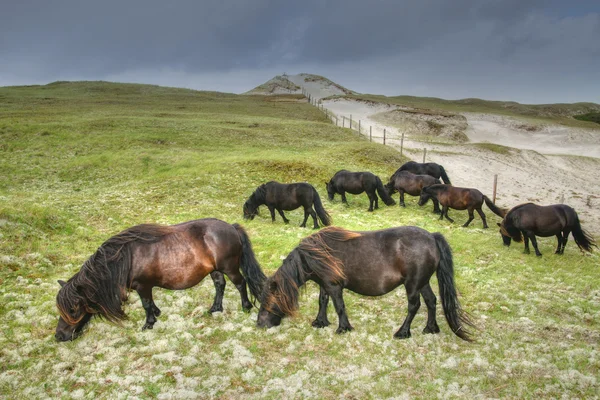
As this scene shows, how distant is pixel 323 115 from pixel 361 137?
21066 millimetres

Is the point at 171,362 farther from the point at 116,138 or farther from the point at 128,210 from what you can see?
the point at 116,138

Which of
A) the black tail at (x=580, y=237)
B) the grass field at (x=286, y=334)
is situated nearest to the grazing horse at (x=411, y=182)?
the grass field at (x=286, y=334)

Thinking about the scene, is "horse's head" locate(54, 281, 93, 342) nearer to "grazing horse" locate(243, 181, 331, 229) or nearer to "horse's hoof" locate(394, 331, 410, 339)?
"horse's hoof" locate(394, 331, 410, 339)

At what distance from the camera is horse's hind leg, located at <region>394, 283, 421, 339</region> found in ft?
23.5

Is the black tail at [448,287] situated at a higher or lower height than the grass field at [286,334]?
higher

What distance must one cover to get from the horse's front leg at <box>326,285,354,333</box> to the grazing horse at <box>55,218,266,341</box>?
1946 millimetres

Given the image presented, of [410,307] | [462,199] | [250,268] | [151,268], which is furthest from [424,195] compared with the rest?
[151,268]

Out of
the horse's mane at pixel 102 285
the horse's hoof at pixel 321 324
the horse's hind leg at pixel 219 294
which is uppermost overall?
the horse's mane at pixel 102 285

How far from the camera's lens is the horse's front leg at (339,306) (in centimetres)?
750

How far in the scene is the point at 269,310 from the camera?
299 inches

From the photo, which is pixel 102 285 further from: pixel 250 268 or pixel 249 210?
pixel 249 210

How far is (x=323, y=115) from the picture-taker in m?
64.1

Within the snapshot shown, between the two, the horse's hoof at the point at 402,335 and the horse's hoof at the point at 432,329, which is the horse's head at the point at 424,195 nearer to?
the horse's hoof at the point at 432,329

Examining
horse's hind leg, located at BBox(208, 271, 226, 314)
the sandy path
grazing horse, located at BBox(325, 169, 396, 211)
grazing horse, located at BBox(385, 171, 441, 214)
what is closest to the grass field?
horse's hind leg, located at BBox(208, 271, 226, 314)
